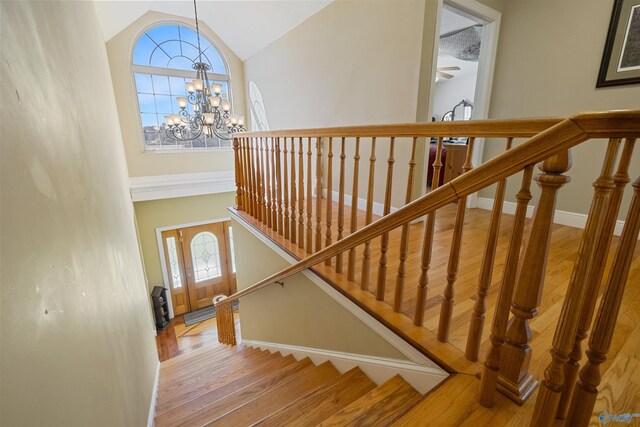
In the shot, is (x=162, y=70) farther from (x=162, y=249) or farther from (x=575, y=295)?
(x=575, y=295)

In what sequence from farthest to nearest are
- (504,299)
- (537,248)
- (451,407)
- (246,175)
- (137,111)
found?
(137,111) < (246,175) < (451,407) < (504,299) < (537,248)

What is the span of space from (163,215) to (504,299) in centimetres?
597

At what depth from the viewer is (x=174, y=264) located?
5977 millimetres

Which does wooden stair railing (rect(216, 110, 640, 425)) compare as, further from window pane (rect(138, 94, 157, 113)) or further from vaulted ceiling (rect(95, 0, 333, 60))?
window pane (rect(138, 94, 157, 113))

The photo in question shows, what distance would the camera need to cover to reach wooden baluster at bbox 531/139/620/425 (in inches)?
22.6

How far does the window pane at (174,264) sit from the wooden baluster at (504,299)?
6059 millimetres

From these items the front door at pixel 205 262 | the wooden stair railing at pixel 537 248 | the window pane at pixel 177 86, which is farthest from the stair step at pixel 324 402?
the window pane at pixel 177 86

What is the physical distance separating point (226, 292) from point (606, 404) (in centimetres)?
666

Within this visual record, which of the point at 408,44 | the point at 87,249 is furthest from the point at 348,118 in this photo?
the point at 87,249

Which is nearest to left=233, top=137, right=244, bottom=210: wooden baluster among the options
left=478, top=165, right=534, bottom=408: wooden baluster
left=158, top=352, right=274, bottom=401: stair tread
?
left=158, top=352, right=274, bottom=401: stair tread

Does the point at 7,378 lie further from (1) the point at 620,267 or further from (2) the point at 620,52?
(2) the point at 620,52

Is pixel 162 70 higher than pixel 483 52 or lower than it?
higher

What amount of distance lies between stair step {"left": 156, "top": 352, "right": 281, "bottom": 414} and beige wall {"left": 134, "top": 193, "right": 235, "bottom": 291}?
368 centimetres

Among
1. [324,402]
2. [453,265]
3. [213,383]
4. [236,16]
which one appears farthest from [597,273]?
[236,16]
